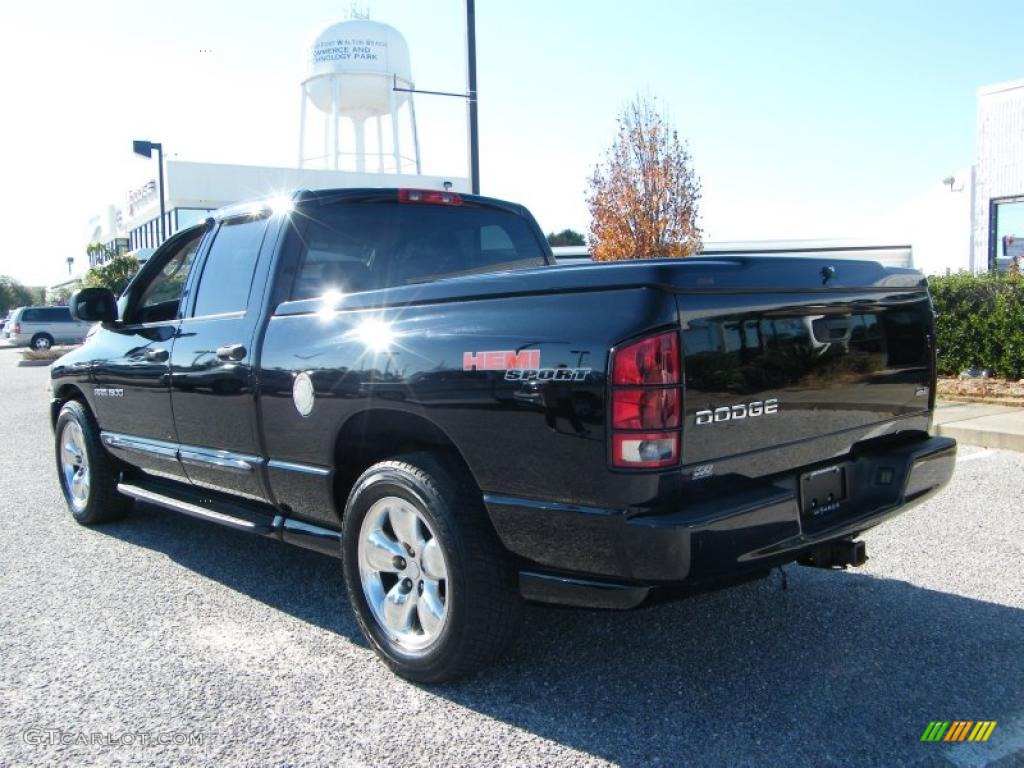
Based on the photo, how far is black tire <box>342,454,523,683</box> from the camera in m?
3.08

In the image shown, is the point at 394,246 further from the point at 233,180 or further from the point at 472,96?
the point at 233,180

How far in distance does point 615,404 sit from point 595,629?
5.18 feet

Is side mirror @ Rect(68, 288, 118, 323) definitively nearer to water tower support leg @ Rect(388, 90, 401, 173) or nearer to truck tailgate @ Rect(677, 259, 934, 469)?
truck tailgate @ Rect(677, 259, 934, 469)

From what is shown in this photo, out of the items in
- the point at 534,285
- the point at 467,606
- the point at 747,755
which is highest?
the point at 534,285

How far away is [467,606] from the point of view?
10.1 ft

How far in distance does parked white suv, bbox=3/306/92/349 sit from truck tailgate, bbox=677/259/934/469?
115ft

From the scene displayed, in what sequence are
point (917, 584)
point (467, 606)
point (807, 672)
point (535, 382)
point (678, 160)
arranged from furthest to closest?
point (678, 160)
point (917, 584)
point (807, 672)
point (467, 606)
point (535, 382)

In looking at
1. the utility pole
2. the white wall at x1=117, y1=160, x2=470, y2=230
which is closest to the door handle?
the utility pole

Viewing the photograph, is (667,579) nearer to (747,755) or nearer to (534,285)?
(747,755)

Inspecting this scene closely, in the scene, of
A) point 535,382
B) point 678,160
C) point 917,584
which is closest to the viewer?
point 535,382

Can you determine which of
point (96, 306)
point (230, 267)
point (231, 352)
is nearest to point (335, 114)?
point (96, 306)

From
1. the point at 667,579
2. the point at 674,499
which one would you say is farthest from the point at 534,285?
the point at 667,579

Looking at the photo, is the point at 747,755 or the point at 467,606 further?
the point at 467,606

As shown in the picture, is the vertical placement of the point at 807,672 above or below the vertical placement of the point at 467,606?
below
